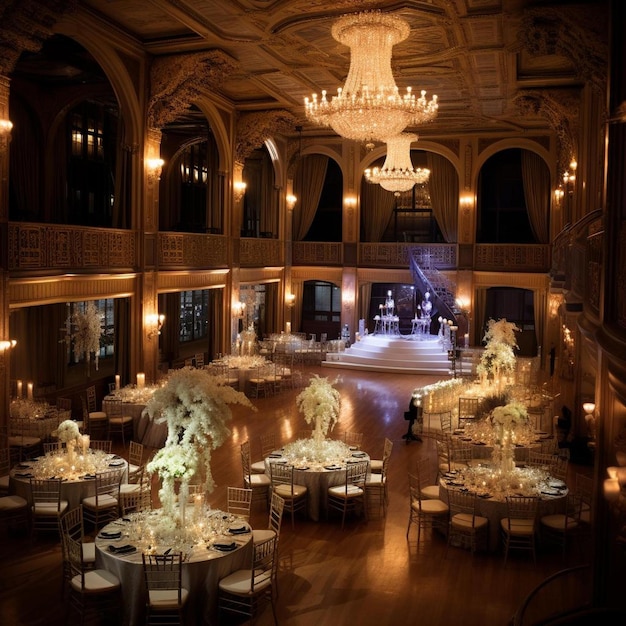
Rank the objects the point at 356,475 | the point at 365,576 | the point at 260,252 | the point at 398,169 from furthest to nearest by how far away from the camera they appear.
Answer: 1. the point at 260,252
2. the point at 398,169
3. the point at 356,475
4. the point at 365,576

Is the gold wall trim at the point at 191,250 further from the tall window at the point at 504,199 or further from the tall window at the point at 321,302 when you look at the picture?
the tall window at the point at 504,199

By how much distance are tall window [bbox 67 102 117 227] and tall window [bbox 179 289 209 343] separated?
5.40 m

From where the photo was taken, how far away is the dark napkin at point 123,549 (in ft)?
23.4

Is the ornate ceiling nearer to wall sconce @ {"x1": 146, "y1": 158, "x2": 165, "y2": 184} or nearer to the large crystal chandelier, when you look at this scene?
wall sconce @ {"x1": 146, "y1": 158, "x2": 165, "y2": 184}

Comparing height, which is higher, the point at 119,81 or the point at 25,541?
the point at 119,81

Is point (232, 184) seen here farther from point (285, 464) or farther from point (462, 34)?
→ point (285, 464)

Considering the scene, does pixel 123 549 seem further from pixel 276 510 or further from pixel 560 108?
pixel 560 108

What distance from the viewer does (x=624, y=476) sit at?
4992 mm

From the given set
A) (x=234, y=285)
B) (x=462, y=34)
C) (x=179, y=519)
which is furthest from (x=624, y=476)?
(x=234, y=285)

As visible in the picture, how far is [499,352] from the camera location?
46.0 feet

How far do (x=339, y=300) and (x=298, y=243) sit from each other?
3326mm

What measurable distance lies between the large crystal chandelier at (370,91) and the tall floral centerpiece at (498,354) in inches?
209

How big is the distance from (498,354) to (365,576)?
6.99 meters

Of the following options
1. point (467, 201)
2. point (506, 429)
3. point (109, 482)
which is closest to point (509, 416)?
point (506, 429)
